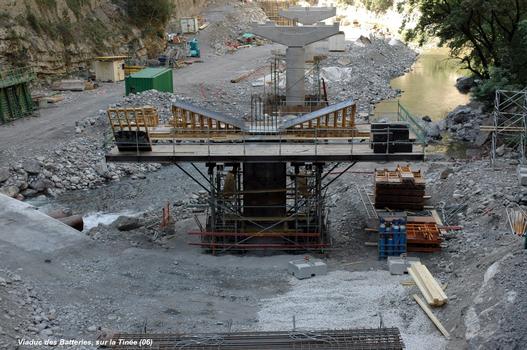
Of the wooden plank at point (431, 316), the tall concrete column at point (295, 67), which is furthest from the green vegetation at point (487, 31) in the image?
the wooden plank at point (431, 316)

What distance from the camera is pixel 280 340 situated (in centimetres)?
1348

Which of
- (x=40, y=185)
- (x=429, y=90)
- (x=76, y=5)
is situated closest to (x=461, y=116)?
(x=429, y=90)

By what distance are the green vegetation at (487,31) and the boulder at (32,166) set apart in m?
23.4

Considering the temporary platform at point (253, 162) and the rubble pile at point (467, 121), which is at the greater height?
the temporary platform at point (253, 162)

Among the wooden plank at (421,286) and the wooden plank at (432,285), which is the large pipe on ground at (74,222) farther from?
the wooden plank at (432,285)

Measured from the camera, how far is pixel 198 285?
1861 centimetres

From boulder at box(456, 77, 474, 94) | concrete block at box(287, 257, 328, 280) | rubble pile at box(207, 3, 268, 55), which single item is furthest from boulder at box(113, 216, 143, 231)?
rubble pile at box(207, 3, 268, 55)

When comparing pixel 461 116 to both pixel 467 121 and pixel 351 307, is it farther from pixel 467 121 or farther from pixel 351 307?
pixel 351 307

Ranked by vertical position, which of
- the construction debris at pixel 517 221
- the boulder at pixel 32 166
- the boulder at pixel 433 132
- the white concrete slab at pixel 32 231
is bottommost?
the boulder at pixel 433 132

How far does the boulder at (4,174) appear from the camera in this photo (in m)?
29.7

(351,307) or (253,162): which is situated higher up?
(253,162)

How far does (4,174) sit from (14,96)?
10830 mm

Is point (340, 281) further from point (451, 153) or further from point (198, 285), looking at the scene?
point (451, 153)

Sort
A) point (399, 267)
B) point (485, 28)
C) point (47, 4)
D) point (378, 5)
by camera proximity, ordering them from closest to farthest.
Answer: point (399, 267) → point (485, 28) → point (47, 4) → point (378, 5)
